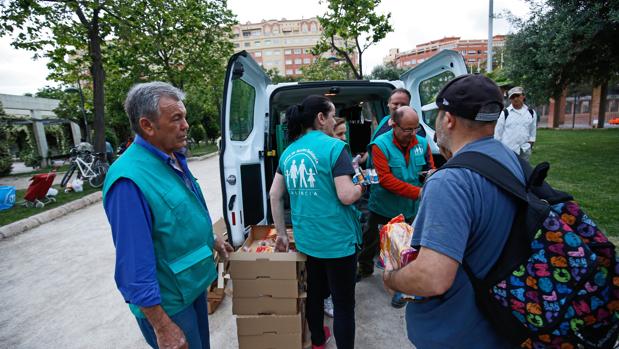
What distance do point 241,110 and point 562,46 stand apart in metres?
10.9

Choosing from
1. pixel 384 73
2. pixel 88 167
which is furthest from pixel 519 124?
pixel 384 73

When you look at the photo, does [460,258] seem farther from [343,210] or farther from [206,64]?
[206,64]

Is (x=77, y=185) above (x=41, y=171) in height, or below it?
above

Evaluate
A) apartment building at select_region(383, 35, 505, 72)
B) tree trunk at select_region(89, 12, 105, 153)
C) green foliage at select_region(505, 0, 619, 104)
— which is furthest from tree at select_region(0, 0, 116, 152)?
apartment building at select_region(383, 35, 505, 72)

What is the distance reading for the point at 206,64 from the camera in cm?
1684

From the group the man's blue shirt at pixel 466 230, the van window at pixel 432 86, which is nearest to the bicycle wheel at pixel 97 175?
the van window at pixel 432 86

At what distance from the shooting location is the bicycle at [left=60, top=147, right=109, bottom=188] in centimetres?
992

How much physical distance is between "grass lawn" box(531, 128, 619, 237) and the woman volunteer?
4193mm

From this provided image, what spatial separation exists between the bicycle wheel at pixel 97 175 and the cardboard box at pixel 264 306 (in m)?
9.97

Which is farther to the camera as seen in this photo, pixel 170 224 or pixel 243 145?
pixel 243 145

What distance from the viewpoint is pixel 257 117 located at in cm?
378

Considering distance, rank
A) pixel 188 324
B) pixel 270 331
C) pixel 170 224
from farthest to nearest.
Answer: pixel 270 331 < pixel 188 324 < pixel 170 224

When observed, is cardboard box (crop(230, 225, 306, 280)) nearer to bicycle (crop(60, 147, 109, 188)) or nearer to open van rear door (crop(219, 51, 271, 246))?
open van rear door (crop(219, 51, 271, 246))

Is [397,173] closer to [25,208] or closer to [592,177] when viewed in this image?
[592,177]
